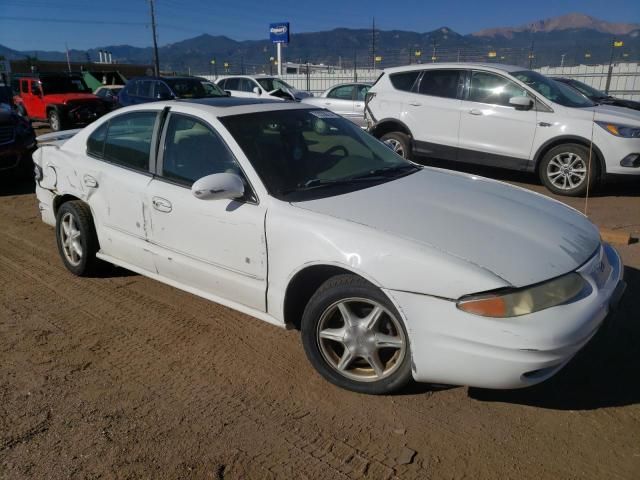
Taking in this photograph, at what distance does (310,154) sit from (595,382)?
2.25 metres

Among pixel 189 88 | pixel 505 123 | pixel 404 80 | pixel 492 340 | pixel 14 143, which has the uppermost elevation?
pixel 404 80

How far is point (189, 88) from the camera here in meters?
15.1

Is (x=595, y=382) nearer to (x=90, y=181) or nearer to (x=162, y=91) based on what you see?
(x=90, y=181)

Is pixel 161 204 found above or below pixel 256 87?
below

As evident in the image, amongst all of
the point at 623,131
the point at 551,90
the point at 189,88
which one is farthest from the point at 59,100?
the point at 623,131

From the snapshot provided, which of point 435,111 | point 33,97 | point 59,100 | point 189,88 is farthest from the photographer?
point 33,97

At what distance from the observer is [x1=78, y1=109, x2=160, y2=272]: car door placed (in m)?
3.85

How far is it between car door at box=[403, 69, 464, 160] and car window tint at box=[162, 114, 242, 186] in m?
5.61

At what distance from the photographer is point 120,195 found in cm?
396

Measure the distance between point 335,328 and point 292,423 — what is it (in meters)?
0.57

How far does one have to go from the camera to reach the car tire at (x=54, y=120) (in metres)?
17.1

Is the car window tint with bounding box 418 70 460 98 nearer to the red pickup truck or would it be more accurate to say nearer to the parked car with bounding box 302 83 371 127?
the parked car with bounding box 302 83 371 127

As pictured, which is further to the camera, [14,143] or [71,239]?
[14,143]

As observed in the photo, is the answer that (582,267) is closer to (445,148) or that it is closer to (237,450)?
(237,450)
